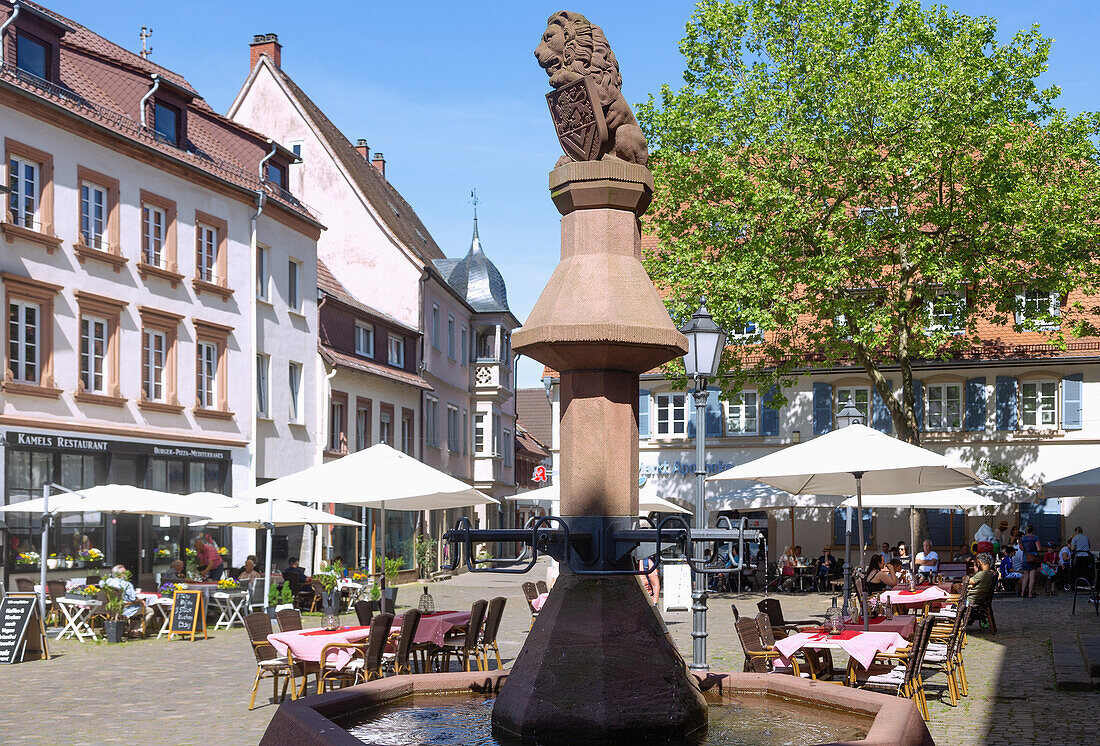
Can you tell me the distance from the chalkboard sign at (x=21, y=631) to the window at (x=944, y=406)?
28323 millimetres

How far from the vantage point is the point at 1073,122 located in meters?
29.7

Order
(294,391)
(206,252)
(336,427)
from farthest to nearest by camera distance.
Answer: (336,427) < (294,391) < (206,252)

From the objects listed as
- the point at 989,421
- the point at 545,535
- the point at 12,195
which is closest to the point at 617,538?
the point at 545,535

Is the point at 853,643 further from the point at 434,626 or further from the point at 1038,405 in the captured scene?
the point at 1038,405

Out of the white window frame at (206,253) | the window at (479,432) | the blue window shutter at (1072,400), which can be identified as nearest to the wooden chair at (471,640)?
the white window frame at (206,253)

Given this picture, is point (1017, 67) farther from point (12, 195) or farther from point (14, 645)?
point (14, 645)

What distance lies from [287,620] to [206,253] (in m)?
18.0

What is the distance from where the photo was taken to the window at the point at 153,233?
90.0 feet

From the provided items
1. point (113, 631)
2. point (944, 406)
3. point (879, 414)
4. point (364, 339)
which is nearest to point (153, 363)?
point (113, 631)

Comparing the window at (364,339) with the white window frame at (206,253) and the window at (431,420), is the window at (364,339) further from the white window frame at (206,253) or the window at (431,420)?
the white window frame at (206,253)

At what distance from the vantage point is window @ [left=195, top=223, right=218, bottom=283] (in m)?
29.5

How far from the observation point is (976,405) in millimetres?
38188

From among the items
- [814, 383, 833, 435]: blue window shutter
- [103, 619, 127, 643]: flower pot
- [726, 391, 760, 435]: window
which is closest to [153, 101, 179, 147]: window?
[103, 619, 127, 643]: flower pot

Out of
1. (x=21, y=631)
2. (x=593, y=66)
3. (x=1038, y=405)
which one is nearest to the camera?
(x=593, y=66)
